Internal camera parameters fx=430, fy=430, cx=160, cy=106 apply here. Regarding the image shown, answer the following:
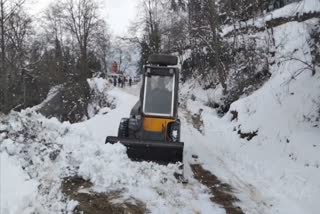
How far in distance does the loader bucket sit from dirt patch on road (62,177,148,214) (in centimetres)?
160

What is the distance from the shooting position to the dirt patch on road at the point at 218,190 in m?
8.21

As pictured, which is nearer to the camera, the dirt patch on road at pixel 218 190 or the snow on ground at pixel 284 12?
the dirt patch on road at pixel 218 190

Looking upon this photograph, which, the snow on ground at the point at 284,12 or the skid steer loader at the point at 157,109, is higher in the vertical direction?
the snow on ground at the point at 284,12

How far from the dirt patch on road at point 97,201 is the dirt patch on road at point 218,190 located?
160 cm

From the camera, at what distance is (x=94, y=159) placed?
973cm

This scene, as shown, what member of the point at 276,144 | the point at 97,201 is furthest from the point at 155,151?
the point at 276,144

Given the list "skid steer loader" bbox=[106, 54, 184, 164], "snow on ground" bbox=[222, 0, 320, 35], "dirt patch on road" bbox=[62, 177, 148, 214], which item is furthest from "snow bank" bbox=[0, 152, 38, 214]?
"snow on ground" bbox=[222, 0, 320, 35]

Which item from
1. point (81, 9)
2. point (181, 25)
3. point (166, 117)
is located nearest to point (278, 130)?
point (166, 117)

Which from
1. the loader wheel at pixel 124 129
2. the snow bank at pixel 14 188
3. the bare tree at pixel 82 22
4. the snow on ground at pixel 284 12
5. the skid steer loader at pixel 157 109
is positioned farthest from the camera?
the bare tree at pixel 82 22

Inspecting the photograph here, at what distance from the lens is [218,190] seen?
9.38m

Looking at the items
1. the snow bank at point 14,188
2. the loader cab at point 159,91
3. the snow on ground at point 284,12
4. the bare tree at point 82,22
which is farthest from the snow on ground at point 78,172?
the bare tree at point 82,22

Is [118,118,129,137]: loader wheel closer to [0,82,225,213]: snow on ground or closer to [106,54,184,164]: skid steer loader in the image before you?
[106,54,184,164]: skid steer loader

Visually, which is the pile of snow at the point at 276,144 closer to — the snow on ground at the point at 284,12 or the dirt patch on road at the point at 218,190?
the dirt patch on road at the point at 218,190

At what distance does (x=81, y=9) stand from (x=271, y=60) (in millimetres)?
28279
